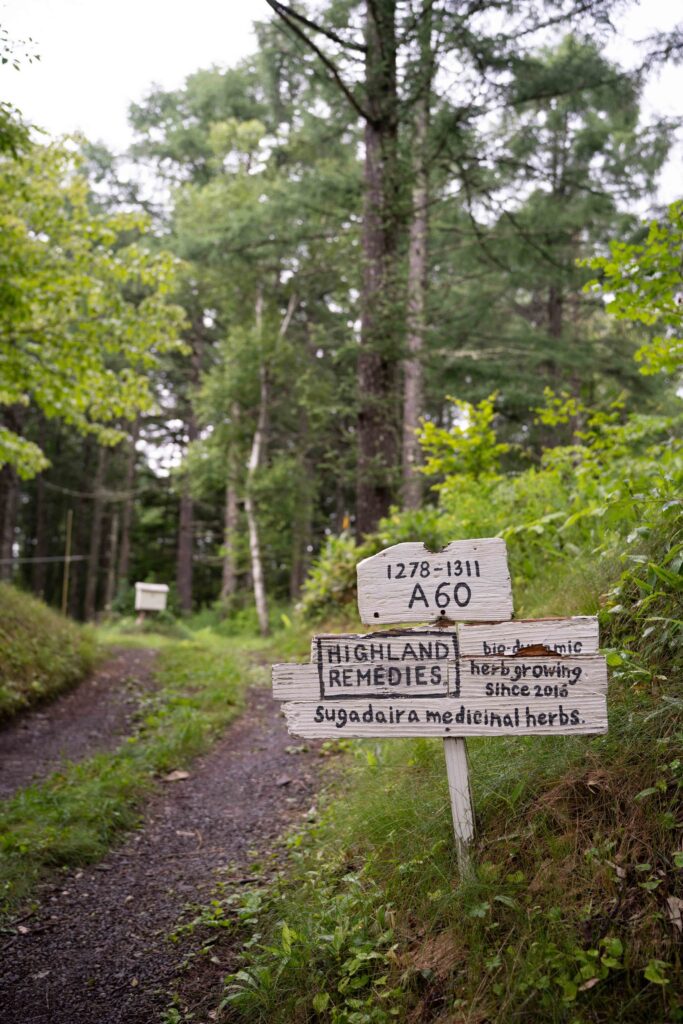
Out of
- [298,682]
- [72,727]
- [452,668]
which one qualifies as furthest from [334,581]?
[452,668]

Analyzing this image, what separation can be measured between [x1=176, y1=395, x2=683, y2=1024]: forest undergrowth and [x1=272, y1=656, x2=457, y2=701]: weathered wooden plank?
64 cm

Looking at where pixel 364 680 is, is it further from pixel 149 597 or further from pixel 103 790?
pixel 149 597

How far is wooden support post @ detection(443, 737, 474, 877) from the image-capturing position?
2795 millimetres

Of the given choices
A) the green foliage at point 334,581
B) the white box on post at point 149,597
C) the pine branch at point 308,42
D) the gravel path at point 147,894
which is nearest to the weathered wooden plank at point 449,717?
the gravel path at point 147,894

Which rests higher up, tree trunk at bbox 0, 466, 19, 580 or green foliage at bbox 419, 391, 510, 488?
tree trunk at bbox 0, 466, 19, 580

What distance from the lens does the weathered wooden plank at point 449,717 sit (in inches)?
102

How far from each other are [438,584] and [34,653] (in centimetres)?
661

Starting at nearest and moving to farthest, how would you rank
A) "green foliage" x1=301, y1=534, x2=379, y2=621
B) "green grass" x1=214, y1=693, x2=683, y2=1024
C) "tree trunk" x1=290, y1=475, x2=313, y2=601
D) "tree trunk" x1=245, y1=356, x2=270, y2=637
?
"green grass" x1=214, y1=693, x2=683, y2=1024 < "green foliage" x1=301, y1=534, x2=379, y2=621 < "tree trunk" x1=245, y1=356, x2=270, y2=637 < "tree trunk" x1=290, y1=475, x2=313, y2=601

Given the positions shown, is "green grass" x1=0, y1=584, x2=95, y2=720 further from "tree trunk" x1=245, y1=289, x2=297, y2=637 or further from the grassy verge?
"tree trunk" x1=245, y1=289, x2=297, y2=637

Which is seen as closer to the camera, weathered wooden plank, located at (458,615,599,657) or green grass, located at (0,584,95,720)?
weathered wooden plank, located at (458,615,599,657)

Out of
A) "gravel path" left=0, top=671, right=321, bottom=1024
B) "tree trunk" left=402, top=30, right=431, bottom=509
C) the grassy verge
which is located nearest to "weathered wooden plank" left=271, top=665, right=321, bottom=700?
"gravel path" left=0, top=671, right=321, bottom=1024

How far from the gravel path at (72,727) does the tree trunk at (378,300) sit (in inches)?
138

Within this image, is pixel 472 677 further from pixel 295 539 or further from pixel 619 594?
pixel 295 539

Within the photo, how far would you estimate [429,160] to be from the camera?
8.96m
